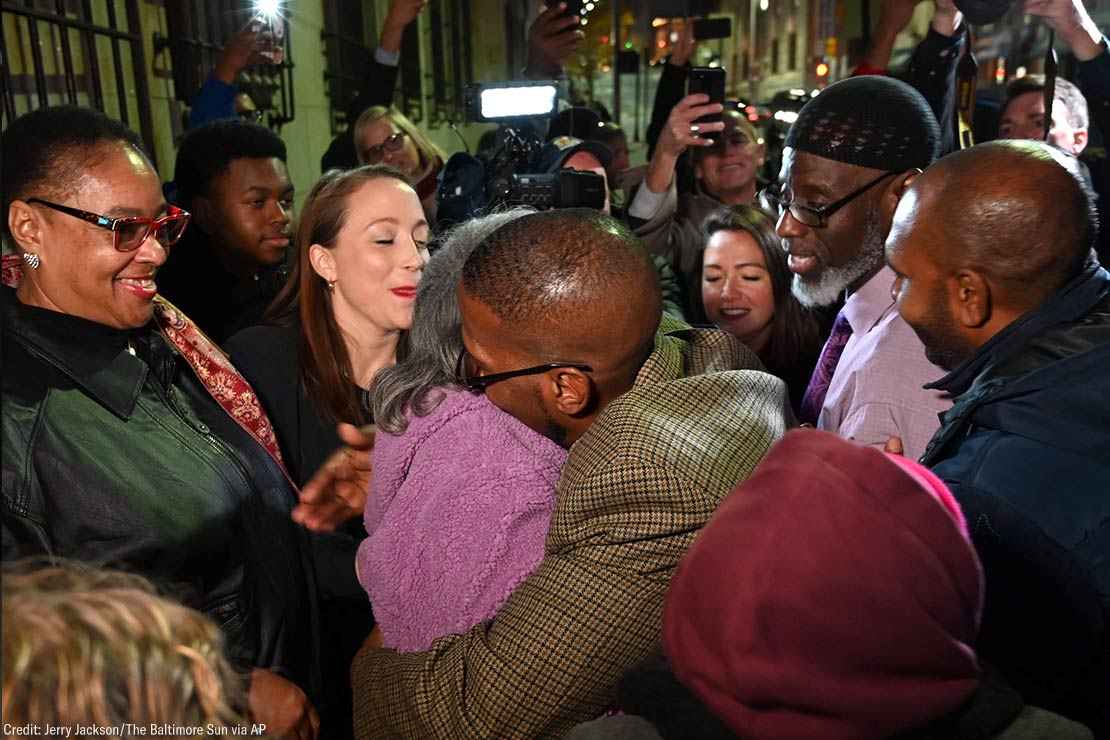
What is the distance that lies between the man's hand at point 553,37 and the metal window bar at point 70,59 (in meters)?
1.66

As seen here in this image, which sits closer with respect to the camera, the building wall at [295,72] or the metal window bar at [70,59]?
the metal window bar at [70,59]

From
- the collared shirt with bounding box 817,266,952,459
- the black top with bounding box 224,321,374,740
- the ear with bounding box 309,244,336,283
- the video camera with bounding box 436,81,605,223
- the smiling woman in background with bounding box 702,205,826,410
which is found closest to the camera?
the collared shirt with bounding box 817,266,952,459

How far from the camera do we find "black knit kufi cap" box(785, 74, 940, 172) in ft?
7.43

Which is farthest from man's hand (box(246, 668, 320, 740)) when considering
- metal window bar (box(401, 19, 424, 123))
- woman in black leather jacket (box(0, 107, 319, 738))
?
metal window bar (box(401, 19, 424, 123))

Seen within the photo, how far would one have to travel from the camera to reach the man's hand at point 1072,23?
287 centimetres

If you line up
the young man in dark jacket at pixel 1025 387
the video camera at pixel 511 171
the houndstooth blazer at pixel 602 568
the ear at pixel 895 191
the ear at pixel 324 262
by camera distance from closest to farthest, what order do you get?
the houndstooth blazer at pixel 602 568, the young man in dark jacket at pixel 1025 387, the ear at pixel 895 191, the ear at pixel 324 262, the video camera at pixel 511 171

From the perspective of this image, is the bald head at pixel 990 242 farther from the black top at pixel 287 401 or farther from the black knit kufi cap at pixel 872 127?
the black top at pixel 287 401

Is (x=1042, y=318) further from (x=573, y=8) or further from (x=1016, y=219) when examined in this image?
(x=573, y=8)

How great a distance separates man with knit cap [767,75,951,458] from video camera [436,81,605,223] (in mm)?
690

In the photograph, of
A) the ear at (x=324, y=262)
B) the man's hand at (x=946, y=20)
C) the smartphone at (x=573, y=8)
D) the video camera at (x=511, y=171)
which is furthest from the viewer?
the smartphone at (x=573, y=8)

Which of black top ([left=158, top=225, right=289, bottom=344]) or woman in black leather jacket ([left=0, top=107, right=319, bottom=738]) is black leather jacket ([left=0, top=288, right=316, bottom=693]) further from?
black top ([left=158, top=225, right=289, bottom=344])

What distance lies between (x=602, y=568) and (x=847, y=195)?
4.72 feet

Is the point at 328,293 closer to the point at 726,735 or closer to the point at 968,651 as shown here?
the point at 726,735

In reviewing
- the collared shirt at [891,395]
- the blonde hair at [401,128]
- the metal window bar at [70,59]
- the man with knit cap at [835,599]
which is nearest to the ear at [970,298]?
the collared shirt at [891,395]
